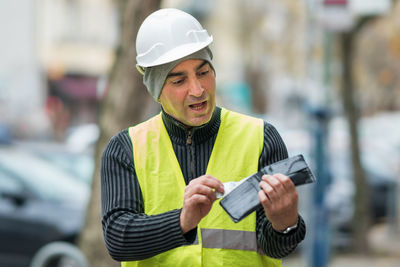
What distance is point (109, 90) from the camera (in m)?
5.90

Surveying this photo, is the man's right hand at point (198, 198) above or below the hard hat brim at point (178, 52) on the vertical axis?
below

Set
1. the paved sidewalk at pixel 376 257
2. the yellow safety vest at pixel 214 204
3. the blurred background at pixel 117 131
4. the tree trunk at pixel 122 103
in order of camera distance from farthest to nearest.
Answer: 1. the paved sidewalk at pixel 376 257
2. the blurred background at pixel 117 131
3. the tree trunk at pixel 122 103
4. the yellow safety vest at pixel 214 204

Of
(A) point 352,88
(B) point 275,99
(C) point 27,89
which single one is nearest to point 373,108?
(B) point 275,99

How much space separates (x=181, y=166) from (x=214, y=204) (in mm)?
160

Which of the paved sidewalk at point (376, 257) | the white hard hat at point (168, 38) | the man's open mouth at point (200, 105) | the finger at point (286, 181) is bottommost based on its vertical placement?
the paved sidewalk at point (376, 257)

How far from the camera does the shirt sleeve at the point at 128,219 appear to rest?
224cm

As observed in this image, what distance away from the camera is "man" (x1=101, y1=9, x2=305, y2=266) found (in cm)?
227

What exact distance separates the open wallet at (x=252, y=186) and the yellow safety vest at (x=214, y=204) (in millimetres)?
163

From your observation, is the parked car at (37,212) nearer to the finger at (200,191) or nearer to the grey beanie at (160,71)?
Answer: the grey beanie at (160,71)

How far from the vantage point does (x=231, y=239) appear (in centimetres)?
234

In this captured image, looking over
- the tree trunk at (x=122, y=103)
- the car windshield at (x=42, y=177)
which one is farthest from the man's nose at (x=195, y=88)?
the car windshield at (x=42, y=177)

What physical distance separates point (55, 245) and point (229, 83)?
1454 inches

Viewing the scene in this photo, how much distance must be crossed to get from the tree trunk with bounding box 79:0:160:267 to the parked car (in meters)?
0.90

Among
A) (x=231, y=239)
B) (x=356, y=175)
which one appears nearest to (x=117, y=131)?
(x=231, y=239)
